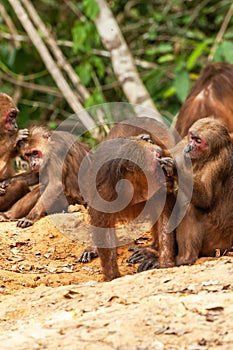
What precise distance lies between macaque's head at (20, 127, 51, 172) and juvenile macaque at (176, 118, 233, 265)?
2293mm

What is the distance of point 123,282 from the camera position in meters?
5.76

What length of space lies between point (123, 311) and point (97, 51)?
32.7ft

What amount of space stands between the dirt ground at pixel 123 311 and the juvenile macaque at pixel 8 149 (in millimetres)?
2085

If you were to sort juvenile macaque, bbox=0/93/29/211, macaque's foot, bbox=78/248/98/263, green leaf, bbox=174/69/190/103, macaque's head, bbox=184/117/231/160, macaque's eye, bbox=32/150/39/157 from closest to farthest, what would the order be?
1. macaque's head, bbox=184/117/231/160
2. macaque's foot, bbox=78/248/98/263
3. macaque's eye, bbox=32/150/39/157
4. juvenile macaque, bbox=0/93/29/211
5. green leaf, bbox=174/69/190/103

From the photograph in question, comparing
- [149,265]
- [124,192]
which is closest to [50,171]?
[149,265]

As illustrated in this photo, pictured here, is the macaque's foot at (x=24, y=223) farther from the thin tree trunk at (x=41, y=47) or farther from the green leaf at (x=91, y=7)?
the green leaf at (x=91, y=7)

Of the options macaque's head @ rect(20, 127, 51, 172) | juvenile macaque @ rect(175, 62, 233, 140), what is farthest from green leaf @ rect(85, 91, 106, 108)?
macaque's head @ rect(20, 127, 51, 172)

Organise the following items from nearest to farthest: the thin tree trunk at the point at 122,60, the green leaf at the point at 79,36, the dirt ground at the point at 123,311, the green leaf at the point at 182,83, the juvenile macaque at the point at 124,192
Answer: the dirt ground at the point at 123,311
the juvenile macaque at the point at 124,192
the thin tree trunk at the point at 122,60
the green leaf at the point at 182,83
the green leaf at the point at 79,36

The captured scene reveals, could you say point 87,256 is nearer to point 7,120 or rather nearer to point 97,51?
point 7,120

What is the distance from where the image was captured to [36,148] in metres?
9.03

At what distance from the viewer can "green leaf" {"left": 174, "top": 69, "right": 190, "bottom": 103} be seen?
12336mm

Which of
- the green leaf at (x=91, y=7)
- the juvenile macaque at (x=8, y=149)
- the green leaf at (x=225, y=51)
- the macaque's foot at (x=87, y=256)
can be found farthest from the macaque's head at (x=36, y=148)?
the green leaf at (x=225, y=51)

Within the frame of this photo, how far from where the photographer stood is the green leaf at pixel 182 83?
12.3 meters

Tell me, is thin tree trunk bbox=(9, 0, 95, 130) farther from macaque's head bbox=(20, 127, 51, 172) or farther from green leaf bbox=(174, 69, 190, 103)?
macaque's head bbox=(20, 127, 51, 172)
